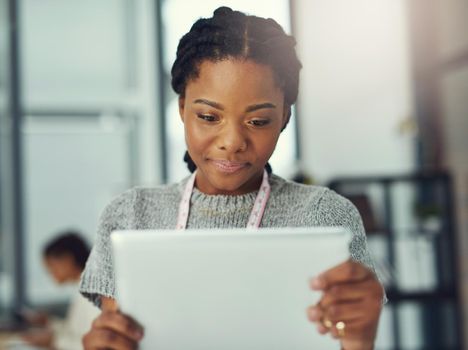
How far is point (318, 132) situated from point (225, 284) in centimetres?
293

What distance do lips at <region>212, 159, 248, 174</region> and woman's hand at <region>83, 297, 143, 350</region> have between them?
0.17 m

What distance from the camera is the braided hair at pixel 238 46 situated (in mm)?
668

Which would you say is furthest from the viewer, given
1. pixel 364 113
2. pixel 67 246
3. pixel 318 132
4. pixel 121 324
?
pixel 364 113

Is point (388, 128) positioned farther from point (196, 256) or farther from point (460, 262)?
point (196, 256)

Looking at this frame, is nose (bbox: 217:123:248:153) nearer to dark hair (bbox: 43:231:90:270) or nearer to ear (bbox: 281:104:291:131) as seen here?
ear (bbox: 281:104:291:131)


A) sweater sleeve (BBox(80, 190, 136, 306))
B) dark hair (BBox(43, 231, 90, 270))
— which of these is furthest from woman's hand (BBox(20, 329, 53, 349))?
sweater sleeve (BBox(80, 190, 136, 306))

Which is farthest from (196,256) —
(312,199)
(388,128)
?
(388,128)

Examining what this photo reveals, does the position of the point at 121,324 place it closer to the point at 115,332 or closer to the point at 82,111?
the point at 115,332

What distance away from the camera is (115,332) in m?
0.62

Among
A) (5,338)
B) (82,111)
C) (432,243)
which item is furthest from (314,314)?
(82,111)

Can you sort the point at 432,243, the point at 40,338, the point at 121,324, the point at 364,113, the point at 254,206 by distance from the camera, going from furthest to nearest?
the point at 364,113, the point at 432,243, the point at 40,338, the point at 254,206, the point at 121,324

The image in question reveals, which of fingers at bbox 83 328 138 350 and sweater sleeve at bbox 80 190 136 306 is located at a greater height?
sweater sleeve at bbox 80 190 136 306

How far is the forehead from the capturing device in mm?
657

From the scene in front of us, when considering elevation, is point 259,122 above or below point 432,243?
above
